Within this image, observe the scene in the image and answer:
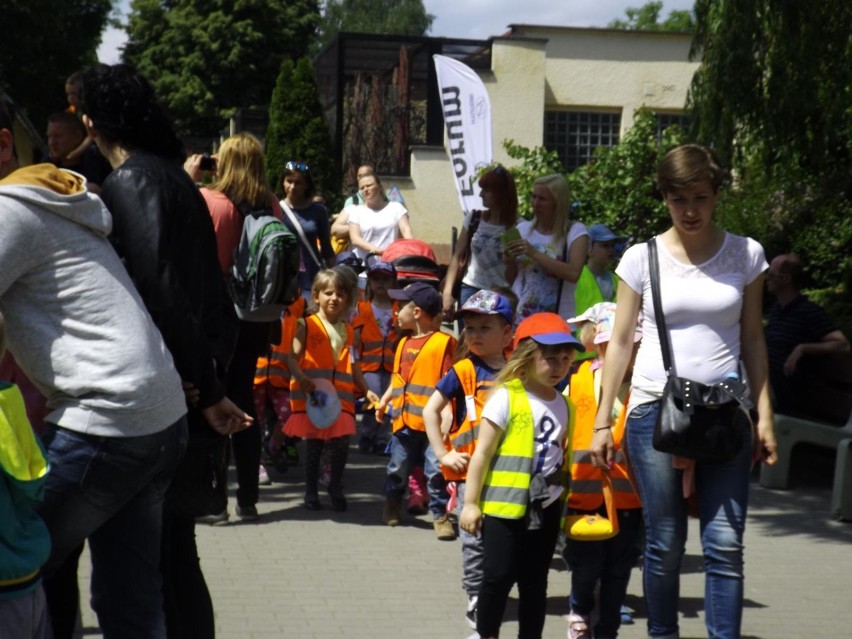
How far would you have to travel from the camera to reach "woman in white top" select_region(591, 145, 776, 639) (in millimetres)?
5172

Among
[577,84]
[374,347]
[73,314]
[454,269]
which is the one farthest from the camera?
[577,84]


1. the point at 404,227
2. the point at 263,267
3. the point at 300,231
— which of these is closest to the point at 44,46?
the point at 404,227

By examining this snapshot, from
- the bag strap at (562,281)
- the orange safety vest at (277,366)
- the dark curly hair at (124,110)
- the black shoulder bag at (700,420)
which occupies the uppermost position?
the dark curly hair at (124,110)

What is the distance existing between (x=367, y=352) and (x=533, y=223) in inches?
96.4

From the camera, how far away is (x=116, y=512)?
3977mm

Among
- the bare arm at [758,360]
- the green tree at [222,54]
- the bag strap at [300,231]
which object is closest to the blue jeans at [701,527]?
the bare arm at [758,360]

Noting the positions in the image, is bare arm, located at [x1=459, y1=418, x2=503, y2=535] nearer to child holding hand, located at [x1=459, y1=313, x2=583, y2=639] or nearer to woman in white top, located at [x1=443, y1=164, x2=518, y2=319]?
child holding hand, located at [x1=459, y1=313, x2=583, y2=639]

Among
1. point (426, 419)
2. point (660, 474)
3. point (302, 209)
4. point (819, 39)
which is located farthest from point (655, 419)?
point (819, 39)

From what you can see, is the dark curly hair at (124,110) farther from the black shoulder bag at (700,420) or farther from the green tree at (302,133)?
the green tree at (302,133)

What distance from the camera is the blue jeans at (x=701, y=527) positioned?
16.9ft

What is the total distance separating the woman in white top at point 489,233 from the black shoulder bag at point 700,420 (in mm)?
4009

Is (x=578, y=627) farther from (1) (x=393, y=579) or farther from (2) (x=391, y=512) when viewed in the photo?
(2) (x=391, y=512)

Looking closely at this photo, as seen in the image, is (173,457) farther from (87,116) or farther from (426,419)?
(426,419)

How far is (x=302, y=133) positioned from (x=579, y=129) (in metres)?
6.17
